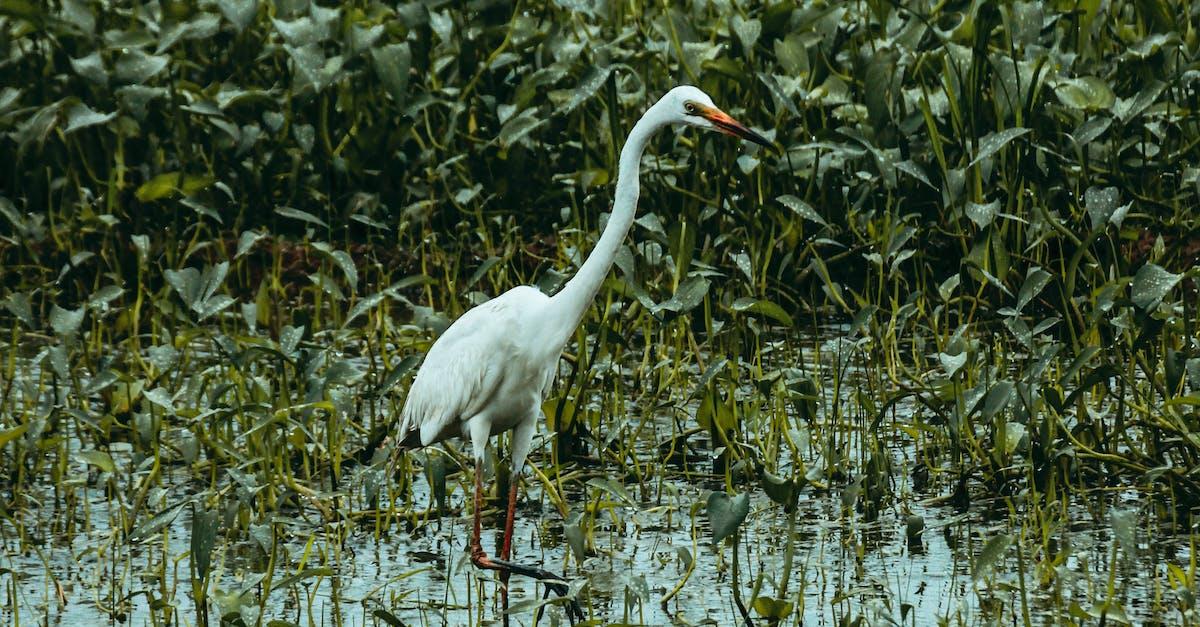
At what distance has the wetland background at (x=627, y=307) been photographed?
491 centimetres

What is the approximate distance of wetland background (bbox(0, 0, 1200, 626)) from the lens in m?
4.91

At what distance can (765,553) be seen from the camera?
5.08m

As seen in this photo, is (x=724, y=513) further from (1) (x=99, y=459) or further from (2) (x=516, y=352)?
(1) (x=99, y=459)

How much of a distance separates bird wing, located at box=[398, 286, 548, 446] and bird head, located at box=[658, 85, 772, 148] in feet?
2.13

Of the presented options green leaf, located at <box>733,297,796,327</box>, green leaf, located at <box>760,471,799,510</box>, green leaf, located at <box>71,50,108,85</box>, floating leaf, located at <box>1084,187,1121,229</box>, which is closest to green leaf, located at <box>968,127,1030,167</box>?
floating leaf, located at <box>1084,187,1121,229</box>

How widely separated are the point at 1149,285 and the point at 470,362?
1934 millimetres

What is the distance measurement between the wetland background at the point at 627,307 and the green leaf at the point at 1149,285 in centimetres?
2

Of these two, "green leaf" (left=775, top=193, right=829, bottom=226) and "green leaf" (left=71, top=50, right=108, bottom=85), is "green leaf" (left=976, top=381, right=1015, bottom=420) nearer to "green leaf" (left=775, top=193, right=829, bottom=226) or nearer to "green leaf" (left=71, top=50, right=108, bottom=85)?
"green leaf" (left=775, top=193, right=829, bottom=226)

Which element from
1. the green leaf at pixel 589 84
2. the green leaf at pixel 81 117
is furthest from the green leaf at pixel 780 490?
the green leaf at pixel 81 117

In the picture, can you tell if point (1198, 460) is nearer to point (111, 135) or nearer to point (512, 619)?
point (512, 619)

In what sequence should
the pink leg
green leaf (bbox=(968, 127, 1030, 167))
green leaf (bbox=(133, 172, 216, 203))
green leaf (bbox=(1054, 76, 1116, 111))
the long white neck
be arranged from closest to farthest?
1. the long white neck
2. the pink leg
3. green leaf (bbox=(968, 127, 1030, 167))
4. green leaf (bbox=(1054, 76, 1116, 111))
5. green leaf (bbox=(133, 172, 216, 203))

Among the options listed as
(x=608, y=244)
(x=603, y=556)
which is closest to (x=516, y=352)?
(x=608, y=244)

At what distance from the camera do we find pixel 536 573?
16.0ft

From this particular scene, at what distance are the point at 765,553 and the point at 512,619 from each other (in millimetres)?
729
